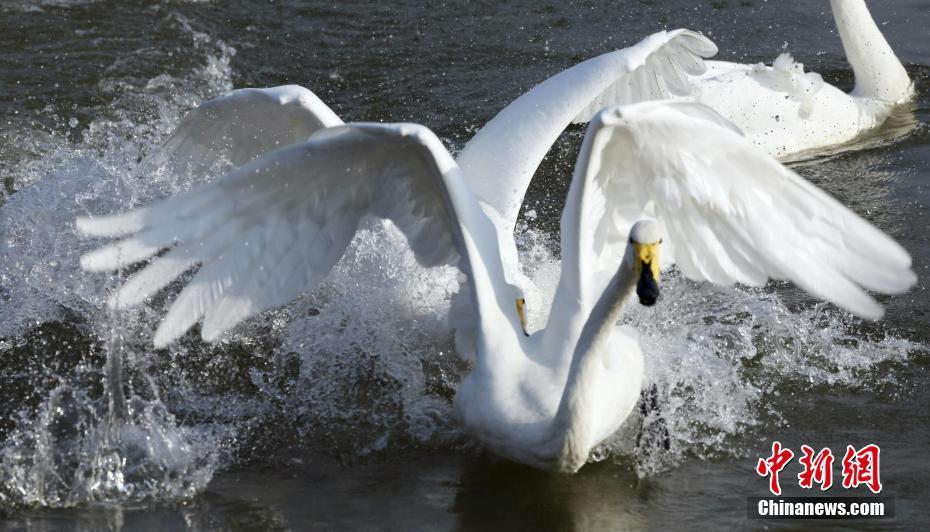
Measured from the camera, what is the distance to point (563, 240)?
18.1ft

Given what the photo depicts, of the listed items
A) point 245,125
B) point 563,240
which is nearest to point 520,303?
point 563,240

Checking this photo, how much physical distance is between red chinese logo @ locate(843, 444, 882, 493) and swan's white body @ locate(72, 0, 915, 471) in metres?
0.77

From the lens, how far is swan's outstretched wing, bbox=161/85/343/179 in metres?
6.21

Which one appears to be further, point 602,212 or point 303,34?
point 303,34

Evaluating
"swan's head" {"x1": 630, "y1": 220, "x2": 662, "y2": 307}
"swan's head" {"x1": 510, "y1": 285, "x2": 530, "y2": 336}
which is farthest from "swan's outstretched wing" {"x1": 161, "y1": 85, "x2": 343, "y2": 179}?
"swan's head" {"x1": 630, "y1": 220, "x2": 662, "y2": 307}

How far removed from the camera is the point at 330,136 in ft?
17.7

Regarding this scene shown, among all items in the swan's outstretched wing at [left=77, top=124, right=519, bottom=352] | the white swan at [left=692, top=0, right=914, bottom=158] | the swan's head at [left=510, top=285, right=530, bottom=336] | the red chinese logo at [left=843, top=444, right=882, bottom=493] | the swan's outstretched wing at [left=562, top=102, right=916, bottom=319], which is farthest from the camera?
the white swan at [left=692, top=0, right=914, bottom=158]

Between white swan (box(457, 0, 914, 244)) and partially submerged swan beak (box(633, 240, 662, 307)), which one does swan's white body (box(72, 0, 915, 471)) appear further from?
white swan (box(457, 0, 914, 244))

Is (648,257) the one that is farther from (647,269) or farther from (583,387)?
(583,387)

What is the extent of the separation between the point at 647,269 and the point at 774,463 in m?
1.26

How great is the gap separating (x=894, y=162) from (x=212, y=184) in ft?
17.1

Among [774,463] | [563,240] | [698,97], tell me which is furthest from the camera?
[698,97]

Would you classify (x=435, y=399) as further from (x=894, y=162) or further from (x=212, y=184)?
(x=894, y=162)

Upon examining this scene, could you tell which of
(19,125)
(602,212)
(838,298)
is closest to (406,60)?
(19,125)
